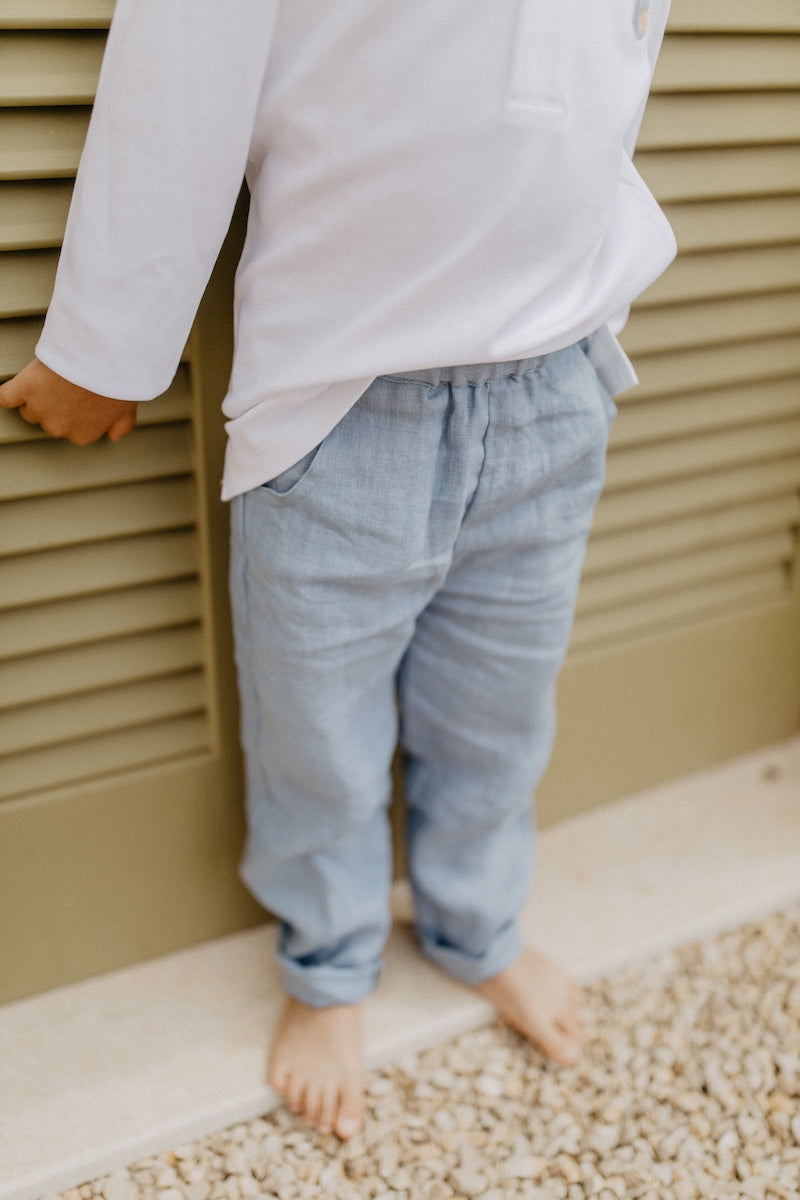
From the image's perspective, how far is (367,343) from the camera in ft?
2.86

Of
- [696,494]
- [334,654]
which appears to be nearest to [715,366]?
[696,494]

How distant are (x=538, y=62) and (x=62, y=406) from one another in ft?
1.50

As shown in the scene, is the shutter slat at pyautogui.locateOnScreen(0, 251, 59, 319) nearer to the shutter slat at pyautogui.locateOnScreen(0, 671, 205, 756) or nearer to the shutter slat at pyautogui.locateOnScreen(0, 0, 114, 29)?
the shutter slat at pyautogui.locateOnScreen(0, 0, 114, 29)

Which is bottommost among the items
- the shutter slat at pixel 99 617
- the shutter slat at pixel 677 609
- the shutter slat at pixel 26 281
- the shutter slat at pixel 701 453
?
the shutter slat at pixel 677 609

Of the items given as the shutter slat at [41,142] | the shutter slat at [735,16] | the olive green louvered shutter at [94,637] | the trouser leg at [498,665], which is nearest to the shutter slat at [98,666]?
the olive green louvered shutter at [94,637]

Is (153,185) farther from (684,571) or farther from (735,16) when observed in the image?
(684,571)

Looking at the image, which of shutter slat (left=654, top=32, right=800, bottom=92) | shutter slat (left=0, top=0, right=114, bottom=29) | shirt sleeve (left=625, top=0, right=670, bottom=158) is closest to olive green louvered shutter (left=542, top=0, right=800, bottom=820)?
shutter slat (left=654, top=32, right=800, bottom=92)

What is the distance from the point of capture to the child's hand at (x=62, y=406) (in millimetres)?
958

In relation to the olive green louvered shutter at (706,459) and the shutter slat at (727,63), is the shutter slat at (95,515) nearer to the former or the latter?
the olive green louvered shutter at (706,459)

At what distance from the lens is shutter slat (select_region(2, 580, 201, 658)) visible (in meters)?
1.12

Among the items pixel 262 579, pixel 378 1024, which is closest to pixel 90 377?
pixel 262 579

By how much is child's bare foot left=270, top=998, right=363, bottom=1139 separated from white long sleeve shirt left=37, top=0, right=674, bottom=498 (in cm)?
63

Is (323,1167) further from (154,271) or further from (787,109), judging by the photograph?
(787,109)

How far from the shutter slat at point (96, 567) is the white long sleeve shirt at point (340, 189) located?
0.80 feet
